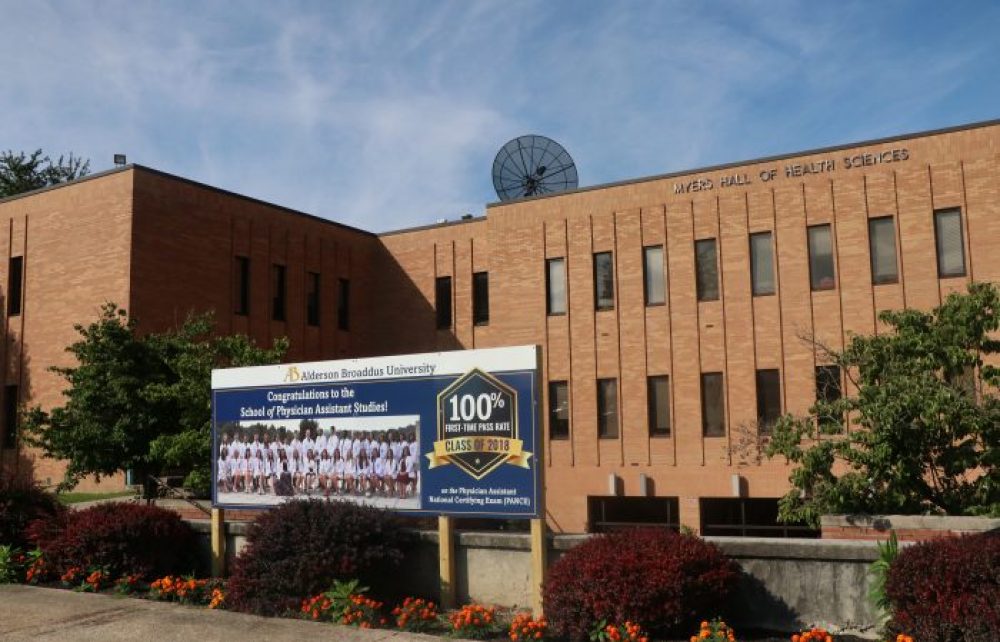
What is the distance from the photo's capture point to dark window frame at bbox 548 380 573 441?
2811cm

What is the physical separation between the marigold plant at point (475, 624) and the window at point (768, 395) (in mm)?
16617

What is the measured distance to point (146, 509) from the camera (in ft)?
46.0

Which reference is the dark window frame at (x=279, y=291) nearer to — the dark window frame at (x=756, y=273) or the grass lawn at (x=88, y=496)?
the grass lawn at (x=88, y=496)

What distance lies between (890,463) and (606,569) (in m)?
4.50

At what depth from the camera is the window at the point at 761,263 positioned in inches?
1017

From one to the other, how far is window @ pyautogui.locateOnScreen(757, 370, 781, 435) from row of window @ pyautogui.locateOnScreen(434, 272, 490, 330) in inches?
382

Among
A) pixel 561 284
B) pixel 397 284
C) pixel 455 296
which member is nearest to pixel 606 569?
pixel 561 284

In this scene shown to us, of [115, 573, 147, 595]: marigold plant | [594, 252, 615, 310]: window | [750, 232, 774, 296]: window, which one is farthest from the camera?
[594, 252, 615, 310]: window

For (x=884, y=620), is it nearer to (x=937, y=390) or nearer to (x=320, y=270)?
(x=937, y=390)

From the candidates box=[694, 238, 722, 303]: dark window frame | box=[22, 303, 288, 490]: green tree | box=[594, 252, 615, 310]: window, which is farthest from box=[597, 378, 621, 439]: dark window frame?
box=[22, 303, 288, 490]: green tree

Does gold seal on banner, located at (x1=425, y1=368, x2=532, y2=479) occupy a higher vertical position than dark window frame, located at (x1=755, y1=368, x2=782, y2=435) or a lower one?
lower

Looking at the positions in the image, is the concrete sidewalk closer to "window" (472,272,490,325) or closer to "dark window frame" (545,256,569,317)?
"dark window frame" (545,256,569,317)

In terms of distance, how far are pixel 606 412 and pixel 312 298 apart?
11574 mm

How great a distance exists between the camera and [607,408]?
27.7 meters
